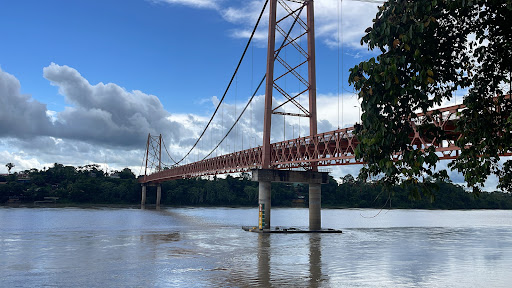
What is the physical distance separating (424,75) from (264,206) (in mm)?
41396

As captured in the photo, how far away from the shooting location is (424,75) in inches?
396

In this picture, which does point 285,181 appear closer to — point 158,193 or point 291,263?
point 291,263

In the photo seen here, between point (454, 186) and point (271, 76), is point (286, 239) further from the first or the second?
point (454, 186)

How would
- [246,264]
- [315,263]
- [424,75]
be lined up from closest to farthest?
[424,75] < [246,264] < [315,263]

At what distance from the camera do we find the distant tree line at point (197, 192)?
152 metres

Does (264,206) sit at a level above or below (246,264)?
above

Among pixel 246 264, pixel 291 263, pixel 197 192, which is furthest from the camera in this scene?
pixel 197 192

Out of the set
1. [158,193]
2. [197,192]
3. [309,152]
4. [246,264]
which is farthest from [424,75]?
[197,192]

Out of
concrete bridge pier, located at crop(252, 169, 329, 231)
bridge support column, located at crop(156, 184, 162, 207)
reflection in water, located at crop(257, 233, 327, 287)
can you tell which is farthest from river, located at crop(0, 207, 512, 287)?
bridge support column, located at crop(156, 184, 162, 207)

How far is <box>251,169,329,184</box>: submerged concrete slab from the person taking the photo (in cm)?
5156

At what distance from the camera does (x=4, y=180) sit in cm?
17188

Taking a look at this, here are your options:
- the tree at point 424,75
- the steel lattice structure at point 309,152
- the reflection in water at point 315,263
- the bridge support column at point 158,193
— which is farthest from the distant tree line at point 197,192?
the tree at point 424,75

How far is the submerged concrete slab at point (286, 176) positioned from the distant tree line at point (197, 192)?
10030cm

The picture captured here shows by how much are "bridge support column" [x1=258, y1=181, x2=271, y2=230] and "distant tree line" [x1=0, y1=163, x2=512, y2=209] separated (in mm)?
102616
